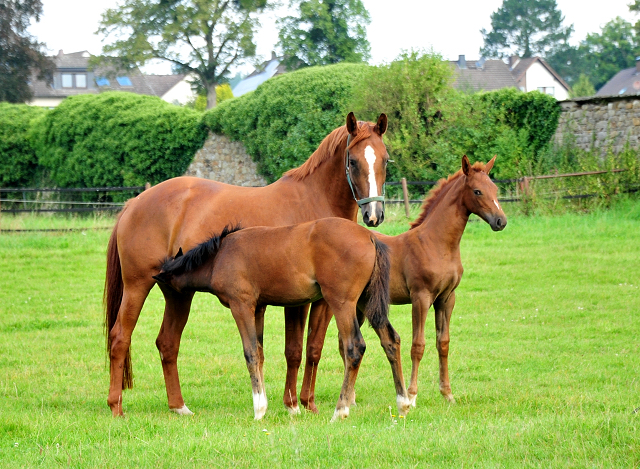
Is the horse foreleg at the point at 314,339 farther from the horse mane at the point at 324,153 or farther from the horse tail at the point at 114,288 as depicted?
the horse tail at the point at 114,288

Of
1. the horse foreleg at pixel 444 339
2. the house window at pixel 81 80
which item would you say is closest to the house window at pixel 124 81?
the house window at pixel 81 80

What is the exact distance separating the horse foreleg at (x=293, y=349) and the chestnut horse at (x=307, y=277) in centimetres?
41

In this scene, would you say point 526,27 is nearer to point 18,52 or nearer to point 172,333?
point 18,52

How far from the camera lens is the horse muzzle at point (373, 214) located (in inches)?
218

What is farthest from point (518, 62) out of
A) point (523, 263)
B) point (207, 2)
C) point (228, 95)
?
point (523, 263)

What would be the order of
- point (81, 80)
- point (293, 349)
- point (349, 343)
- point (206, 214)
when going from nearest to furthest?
point (349, 343), point (293, 349), point (206, 214), point (81, 80)

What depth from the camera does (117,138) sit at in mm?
24734

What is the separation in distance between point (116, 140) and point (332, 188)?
20.1m

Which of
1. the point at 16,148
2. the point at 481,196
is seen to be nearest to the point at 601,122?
the point at 481,196

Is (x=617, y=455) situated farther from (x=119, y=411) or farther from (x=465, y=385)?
(x=119, y=411)

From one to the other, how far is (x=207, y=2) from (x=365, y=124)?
118 feet

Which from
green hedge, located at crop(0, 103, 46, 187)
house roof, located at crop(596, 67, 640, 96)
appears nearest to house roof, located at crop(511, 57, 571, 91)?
house roof, located at crop(596, 67, 640, 96)

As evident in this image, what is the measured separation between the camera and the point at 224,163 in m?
24.3

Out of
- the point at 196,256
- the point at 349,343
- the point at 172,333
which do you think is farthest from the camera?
the point at 172,333
